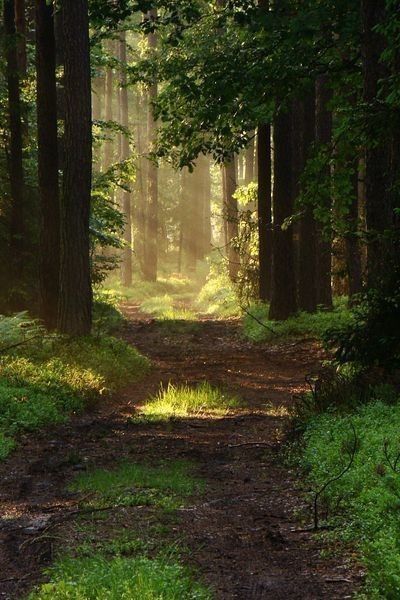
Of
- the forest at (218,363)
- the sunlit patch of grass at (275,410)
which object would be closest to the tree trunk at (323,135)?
the forest at (218,363)

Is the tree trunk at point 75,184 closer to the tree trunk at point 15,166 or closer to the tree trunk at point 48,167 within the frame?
the tree trunk at point 48,167

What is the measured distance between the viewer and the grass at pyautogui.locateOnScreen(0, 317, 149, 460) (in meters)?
9.87

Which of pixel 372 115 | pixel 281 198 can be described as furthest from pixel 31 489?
pixel 281 198

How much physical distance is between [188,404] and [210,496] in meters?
4.64

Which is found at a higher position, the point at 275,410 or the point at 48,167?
the point at 48,167

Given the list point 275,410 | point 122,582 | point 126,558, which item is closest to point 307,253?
point 275,410

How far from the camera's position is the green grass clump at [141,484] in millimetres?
6211

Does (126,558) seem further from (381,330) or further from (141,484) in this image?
(381,330)

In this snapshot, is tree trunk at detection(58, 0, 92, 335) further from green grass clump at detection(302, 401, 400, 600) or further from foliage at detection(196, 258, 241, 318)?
foliage at detection(196, 258, 241, 318)

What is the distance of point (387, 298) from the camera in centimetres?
847

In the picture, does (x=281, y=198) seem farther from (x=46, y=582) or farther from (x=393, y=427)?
(x=46, y=582)

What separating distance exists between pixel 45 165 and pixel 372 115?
8644mm

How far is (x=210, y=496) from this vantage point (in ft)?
21.3

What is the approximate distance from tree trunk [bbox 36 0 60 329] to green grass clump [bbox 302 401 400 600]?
27.0 feet
